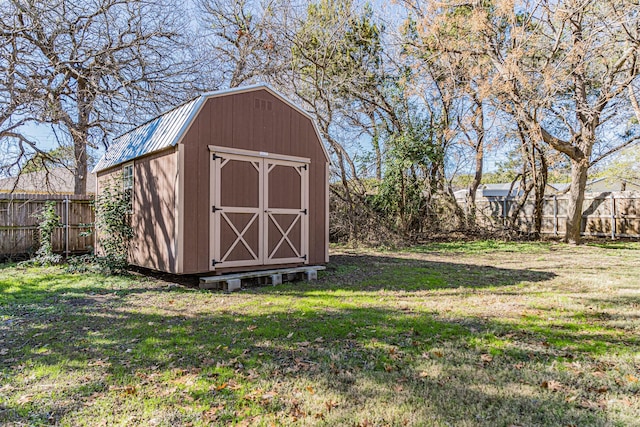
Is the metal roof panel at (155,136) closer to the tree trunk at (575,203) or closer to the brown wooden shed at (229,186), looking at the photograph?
the brown wooden shed at (229,186)

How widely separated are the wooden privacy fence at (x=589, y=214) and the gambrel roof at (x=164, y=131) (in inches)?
470

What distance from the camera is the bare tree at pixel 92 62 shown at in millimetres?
9875

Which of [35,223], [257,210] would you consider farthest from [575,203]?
[35,223]

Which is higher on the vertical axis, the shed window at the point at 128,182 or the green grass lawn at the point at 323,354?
the shed window at the point at 128,182

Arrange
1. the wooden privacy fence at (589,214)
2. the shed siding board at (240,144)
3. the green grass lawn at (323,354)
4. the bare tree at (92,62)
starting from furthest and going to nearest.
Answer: the wooden privacy fence at (589,214)
the bare tree at (92,62)
the shed siding board at (240,144)
the green grass lawn at (323,354)

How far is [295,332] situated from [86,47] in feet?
36.1

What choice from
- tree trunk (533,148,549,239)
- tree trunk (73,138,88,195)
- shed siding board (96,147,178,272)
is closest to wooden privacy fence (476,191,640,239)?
tree trunk (533,148,549,239)

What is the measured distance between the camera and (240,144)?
22.6 feet

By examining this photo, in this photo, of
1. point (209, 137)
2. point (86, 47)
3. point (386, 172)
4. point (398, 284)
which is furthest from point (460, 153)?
point (86, 47)

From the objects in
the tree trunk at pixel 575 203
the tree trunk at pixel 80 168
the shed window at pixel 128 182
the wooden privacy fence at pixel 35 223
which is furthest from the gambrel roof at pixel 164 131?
the tree trunk at pixel 575 203

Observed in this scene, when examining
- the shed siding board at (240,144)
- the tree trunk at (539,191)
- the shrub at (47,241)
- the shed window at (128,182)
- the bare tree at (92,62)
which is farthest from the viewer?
the tree trunk at (539,191)

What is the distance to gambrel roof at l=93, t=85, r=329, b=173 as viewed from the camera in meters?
6.36

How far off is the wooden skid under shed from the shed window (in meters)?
2.59

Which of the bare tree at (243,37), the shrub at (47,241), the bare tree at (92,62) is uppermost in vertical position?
the bare tree at (243,37)
